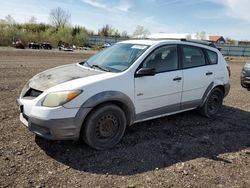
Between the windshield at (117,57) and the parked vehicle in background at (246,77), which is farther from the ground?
the windshield at (117,57)

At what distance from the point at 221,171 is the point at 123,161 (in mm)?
1425

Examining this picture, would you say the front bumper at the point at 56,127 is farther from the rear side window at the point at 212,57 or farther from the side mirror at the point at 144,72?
the rear side window at the point at 212,57

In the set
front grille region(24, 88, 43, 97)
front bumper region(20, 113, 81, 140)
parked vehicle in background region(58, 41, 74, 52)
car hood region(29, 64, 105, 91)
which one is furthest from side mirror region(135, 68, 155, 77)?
parked vehicle in background region(58, 41, 74, 52)

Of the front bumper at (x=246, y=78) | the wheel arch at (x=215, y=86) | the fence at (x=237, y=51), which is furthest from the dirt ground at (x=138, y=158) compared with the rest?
the fence at (x=237, y=51)

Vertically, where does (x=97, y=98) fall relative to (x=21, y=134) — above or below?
above

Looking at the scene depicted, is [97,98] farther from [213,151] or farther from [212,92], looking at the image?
[212,92]

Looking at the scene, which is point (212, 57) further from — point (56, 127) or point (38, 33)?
point (38, 33)

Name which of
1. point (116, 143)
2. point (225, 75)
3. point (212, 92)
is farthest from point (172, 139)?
point (225, 75)

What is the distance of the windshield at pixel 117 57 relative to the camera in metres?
4.69

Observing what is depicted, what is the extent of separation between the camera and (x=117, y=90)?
4297 mm

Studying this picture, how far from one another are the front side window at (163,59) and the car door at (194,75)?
0.26 meters

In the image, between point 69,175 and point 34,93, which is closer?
point 69,175

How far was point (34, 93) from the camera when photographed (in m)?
4.15

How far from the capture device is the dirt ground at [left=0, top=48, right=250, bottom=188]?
3510mm
